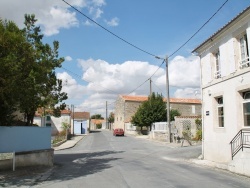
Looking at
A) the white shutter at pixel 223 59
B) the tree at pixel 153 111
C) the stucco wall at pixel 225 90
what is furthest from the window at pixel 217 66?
the tree at pixel 153 111

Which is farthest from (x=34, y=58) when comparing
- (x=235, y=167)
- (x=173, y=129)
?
(x=173, y=129)

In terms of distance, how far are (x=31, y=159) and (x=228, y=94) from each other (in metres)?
9.73

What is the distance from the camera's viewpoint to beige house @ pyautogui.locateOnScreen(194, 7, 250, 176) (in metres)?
14.1

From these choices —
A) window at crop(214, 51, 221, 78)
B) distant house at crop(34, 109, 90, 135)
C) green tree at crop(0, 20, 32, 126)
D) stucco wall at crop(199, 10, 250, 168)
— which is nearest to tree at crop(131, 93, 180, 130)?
distant house at crop(34, 109, 90, 135)

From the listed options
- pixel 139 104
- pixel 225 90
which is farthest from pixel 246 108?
pixel 139 104

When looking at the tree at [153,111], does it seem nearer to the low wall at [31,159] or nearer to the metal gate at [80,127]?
the metal gate at [80,127]

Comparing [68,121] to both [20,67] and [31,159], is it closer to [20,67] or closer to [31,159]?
[31,159]

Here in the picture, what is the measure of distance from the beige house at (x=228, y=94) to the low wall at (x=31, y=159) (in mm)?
8342

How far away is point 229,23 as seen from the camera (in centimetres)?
1511

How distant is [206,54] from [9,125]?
442 inches

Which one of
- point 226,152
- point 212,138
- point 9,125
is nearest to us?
point 9,125

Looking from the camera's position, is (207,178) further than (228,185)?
Yes

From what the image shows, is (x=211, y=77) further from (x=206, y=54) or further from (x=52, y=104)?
(x=52, y=104)

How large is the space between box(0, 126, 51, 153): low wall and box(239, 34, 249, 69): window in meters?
9.83
